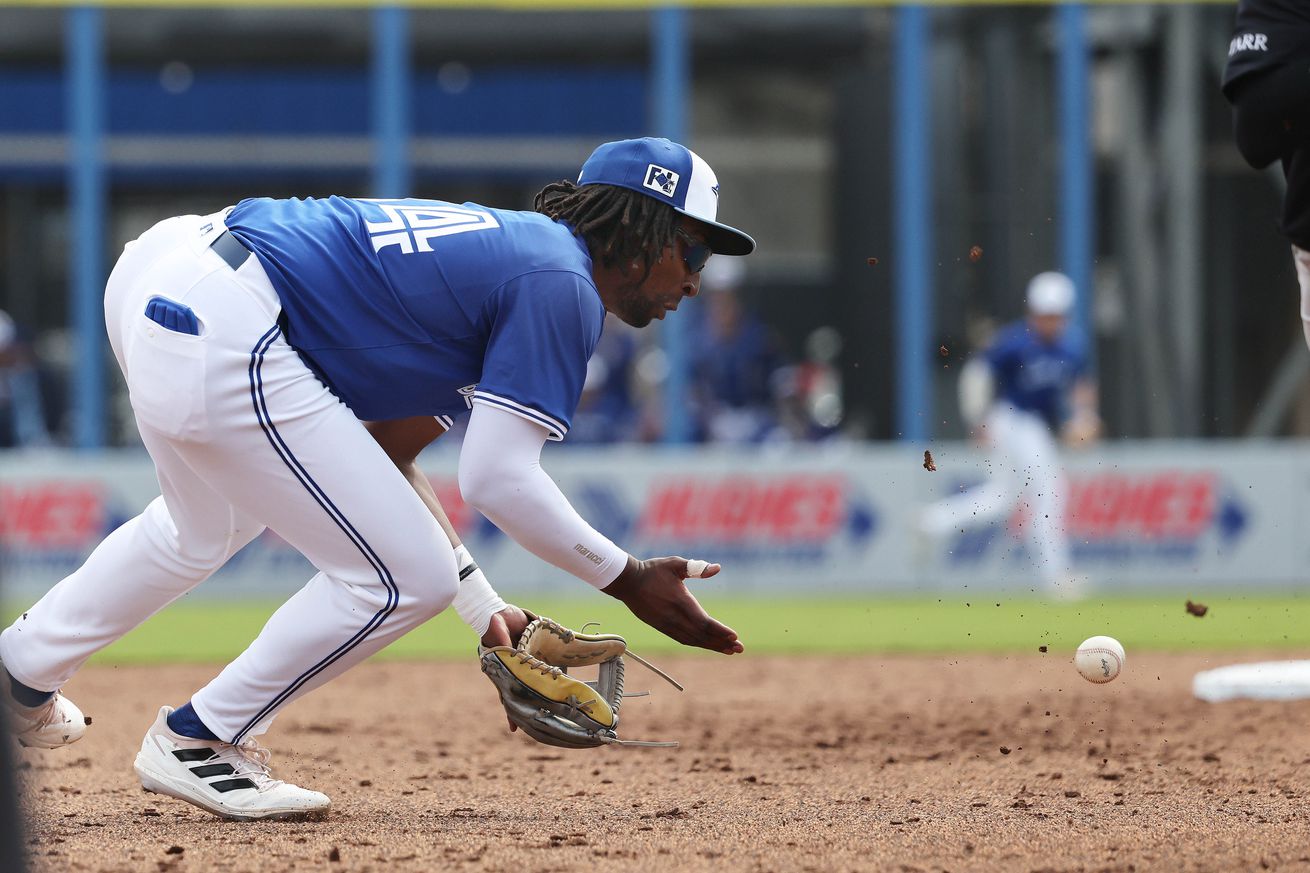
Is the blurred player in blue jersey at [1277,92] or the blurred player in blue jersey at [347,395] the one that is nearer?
the blurred player in blue jersey at [347,395]

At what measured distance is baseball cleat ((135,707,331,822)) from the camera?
4.55 m

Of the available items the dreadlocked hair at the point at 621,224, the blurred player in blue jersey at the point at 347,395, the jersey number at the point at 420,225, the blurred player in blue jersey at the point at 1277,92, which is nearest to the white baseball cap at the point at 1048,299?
the blurred player in blue jersey at the point at 1277,92

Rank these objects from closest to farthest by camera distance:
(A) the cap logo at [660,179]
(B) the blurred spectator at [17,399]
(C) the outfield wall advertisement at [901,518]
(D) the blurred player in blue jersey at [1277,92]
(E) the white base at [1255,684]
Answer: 1. (A) the cap logo at [660,179]
2. (D) the blurred player in blue jersey at [1277,92]
3. (E) the white base at [1255,684]
4. (C) the outfield wall advertisement at [901,518]
5. (B) the blurred spectator at [17,399]

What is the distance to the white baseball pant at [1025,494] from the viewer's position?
41.4 ft

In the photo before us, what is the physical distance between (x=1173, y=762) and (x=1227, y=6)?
41.7 feet

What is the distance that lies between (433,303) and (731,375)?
10612 millimetres

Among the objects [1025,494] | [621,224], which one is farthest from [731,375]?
[621,224]

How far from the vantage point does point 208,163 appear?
70.3ft

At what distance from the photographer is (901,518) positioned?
1334 cm

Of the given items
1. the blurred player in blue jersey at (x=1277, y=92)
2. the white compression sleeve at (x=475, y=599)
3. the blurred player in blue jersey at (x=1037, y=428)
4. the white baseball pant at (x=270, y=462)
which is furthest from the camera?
the blurred player in blue jersey at (x=1037, y=428)

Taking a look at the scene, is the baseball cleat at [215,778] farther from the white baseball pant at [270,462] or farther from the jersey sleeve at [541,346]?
the jersey sleeve at [541,346]

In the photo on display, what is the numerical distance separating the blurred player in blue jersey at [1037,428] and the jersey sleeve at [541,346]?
872cm

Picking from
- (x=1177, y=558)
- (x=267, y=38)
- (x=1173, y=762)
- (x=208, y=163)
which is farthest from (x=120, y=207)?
(x=1173, y=762)

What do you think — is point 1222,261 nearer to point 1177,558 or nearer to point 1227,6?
point 1227,6
